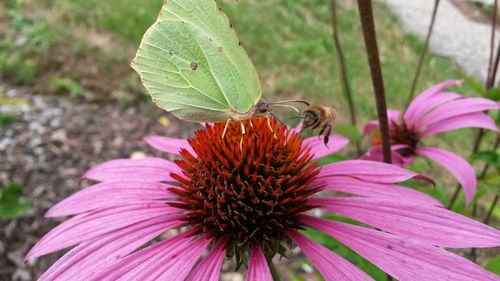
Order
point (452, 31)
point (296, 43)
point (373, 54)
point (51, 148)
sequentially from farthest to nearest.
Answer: point (452, 31) < point (296, 43) < point (51, 148) < point (373, 54)

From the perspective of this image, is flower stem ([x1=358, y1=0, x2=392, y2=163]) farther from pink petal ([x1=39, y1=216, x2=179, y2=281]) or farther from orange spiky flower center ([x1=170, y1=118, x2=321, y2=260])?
pink petal ([x1=39, y1=216, x2=179, y2=281])

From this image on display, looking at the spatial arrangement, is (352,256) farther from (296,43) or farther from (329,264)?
(296,43)

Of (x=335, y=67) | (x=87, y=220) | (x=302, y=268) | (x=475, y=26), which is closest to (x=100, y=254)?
(x=87, y=220)

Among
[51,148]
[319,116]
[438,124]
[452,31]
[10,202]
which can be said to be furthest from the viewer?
[452,31]

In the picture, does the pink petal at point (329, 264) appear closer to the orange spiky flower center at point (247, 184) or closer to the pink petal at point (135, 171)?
the orange spiky flower center at point (247, 184)

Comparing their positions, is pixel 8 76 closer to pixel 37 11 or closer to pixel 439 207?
pixel 37 11

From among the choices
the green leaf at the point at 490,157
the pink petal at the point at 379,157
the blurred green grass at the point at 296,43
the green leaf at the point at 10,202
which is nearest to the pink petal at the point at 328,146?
the pink petal at the point at 379,157

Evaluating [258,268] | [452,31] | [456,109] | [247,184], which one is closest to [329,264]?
[258,268]

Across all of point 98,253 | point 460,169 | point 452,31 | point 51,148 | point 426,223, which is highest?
point 452,31
